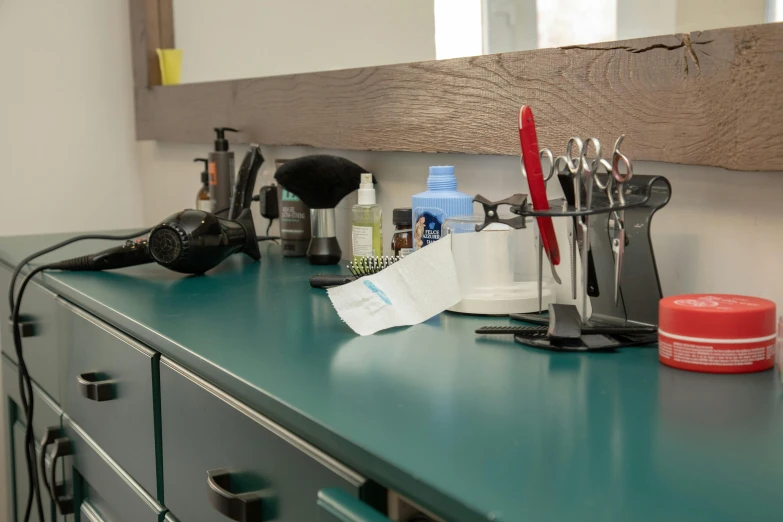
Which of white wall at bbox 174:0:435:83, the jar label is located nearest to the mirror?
white wall at bbox 174:0:435:83

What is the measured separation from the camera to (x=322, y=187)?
1.49 metres

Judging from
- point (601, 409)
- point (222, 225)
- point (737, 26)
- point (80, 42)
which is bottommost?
point (601, 409)

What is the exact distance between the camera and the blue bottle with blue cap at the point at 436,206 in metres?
1.21

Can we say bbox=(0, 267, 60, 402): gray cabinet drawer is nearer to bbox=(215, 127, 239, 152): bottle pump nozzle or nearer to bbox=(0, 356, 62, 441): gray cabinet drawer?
bbox=(0, 356, 62, 441): gray cabinet drawer

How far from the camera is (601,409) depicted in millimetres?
700

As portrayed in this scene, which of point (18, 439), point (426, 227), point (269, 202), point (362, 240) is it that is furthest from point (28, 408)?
point (426, 227)

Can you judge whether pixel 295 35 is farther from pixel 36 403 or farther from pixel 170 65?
pixel 36 403

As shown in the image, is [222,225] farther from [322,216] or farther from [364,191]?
[364,191]

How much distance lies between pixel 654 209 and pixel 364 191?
578mm

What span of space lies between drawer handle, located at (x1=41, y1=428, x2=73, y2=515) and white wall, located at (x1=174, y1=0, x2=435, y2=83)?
854 millimetres

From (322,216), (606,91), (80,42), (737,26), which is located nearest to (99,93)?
(80,42)

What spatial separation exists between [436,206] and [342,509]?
25.3 inches

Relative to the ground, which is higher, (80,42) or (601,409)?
(80,42)

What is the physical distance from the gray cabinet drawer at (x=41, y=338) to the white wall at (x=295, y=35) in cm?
70
